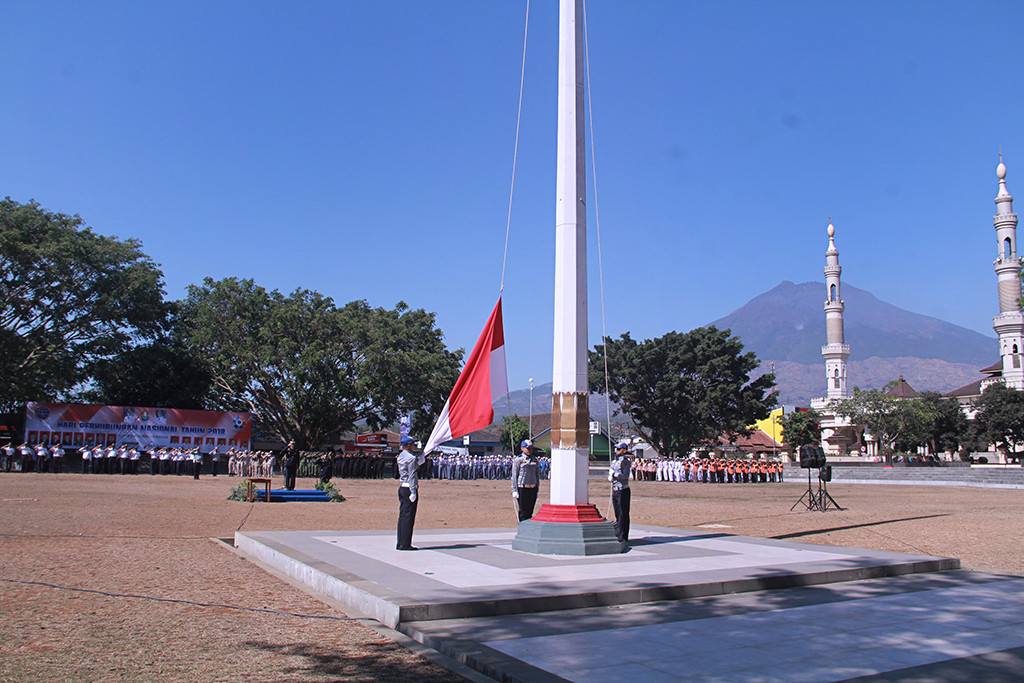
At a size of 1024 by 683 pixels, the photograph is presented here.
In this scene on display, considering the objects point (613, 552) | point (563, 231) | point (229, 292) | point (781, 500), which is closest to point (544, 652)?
point (613, 552)

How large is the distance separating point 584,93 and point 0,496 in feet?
58.2

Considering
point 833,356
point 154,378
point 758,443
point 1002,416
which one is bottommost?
point 758,443

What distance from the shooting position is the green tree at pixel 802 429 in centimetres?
8094

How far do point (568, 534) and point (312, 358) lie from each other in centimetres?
3513

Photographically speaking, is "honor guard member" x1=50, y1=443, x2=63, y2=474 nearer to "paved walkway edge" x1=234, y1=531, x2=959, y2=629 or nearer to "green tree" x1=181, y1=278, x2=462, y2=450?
"green tree" x1=181, y1=278, x2=462, y2=450

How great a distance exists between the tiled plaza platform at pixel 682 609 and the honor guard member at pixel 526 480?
1879 mm

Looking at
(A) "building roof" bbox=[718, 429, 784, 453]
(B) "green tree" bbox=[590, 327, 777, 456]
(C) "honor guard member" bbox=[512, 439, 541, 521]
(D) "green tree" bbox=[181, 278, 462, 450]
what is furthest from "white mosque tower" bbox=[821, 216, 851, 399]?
(C) "honor guard member" bbox=[512, 439, 541, 521]

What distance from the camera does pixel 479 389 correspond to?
11.0m

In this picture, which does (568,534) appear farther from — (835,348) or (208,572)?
(835,348)

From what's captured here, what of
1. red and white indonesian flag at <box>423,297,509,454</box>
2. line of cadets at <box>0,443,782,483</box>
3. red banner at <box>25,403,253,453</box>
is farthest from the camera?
red banner at <box>25,403,253,453</box>

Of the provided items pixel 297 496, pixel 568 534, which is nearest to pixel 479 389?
pixel 568 534

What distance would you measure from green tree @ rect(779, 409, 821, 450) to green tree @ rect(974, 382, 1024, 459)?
802 inches

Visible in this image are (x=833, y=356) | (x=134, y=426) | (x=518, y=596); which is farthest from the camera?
(x=833, y=356)

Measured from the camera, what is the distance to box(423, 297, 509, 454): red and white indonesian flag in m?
10.8
